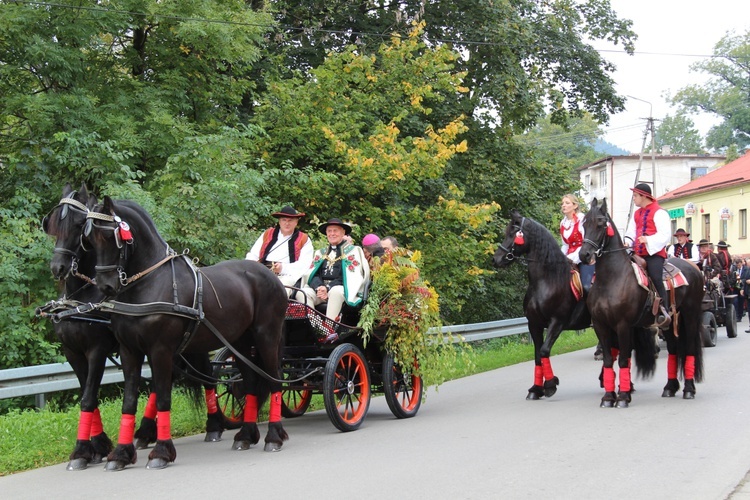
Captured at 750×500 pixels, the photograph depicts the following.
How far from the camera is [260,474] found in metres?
6.96

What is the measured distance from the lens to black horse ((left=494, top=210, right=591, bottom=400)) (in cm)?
1102

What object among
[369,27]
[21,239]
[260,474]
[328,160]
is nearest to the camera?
[260,474]

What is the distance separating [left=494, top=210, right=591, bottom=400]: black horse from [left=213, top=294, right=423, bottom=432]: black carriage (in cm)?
169

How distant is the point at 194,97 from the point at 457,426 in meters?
9.43

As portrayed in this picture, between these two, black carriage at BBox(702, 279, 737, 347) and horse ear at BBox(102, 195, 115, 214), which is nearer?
horse ear at BBox(102, 195, 115, 214)

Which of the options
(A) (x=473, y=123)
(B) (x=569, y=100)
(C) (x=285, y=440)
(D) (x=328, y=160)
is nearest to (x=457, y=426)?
(C) (x=285, y=440)

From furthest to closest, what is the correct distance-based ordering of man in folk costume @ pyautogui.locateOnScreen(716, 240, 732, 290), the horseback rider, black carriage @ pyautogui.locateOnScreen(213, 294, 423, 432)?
man in folk costume @ pyautogui.locateOnScreen(716, 240, 732, 290), the horseback rider, black carriage @ pyautogui.locateOnScreen(213, 294, 423, 432)

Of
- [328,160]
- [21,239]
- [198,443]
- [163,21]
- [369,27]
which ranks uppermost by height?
[369,27]

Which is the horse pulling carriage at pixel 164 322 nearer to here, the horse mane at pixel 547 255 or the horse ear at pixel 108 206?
the horse ear at pixel 108 206

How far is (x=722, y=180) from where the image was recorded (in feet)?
173

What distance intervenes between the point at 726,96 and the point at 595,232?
72.2 metres

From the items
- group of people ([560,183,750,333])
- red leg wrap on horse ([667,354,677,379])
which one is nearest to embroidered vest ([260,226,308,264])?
group of people ([560,183,750,333])

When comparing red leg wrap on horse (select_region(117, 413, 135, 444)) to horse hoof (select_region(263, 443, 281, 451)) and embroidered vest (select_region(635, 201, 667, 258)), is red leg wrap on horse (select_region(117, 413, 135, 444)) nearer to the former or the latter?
horse hoof (select_region(263, 443, 281, 451))

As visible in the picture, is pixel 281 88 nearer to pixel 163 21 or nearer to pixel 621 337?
pixel 163 21
